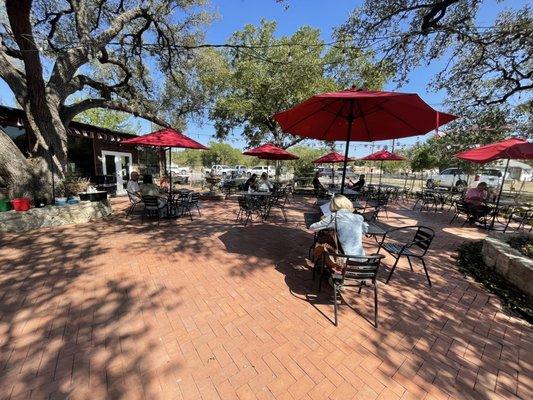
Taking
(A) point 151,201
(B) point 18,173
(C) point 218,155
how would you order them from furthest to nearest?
(C) point 218,155 < (B) point 18,173 < (A) point 151,201

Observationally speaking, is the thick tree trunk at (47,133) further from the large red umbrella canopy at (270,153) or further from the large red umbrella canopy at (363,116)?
the large red umbrella canopy at (363,116)

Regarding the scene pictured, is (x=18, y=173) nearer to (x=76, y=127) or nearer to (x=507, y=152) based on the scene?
(x=76, y=127)

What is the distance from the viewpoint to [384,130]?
4910mm

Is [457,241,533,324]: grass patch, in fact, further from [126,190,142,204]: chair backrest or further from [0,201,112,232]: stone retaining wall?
[0,201,112,232]: stone retaining wall

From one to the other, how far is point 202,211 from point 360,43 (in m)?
8.02

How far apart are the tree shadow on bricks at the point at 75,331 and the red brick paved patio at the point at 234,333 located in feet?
0.04

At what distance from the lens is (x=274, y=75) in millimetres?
13438

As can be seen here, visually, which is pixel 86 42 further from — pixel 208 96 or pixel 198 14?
pixel 208 96

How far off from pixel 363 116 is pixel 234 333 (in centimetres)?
385

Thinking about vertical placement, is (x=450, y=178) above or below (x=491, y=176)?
below

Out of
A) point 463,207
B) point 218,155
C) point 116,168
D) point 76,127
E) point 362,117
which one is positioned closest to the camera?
point 362,117

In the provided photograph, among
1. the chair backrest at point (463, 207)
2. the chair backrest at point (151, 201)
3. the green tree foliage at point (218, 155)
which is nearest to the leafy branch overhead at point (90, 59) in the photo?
the chair backrest at point (151, 201)

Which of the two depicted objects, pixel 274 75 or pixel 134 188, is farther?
pixel 274 75

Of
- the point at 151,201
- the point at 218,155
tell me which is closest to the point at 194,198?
the point at 151,201
